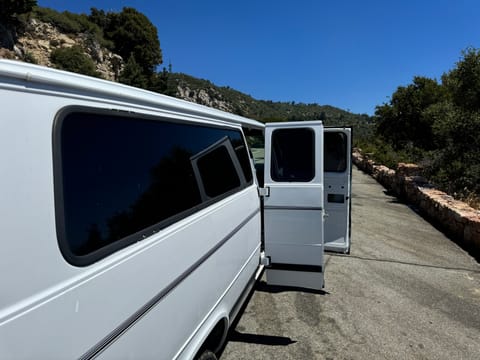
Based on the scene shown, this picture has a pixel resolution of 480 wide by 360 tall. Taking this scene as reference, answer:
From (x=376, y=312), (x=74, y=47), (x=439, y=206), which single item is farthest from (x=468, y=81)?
(x=74, y=47)

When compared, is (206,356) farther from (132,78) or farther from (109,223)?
(132,78)

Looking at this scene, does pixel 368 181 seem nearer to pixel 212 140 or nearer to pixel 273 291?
pixel 273 291

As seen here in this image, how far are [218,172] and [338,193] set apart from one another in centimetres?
267

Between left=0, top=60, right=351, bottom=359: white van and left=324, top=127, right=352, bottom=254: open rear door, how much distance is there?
240 centimetres

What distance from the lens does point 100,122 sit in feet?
4.41

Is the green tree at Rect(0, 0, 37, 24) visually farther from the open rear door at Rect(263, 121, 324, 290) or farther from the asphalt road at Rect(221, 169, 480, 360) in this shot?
the asphalt road at Rect(221, 169, 480, 360)

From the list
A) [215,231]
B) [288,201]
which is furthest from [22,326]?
[288,201]

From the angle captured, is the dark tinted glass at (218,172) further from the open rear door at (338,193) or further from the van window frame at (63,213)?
the open rear door at (338,193)

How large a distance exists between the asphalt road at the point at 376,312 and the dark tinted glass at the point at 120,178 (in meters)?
2.03

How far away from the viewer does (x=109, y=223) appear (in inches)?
52.6

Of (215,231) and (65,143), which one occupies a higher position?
(65,143)

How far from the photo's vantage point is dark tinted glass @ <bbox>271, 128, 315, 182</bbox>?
3418 mm

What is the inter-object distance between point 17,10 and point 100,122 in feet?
122

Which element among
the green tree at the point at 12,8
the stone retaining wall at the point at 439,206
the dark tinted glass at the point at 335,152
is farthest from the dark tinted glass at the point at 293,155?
the green tree at the point at 12,8
